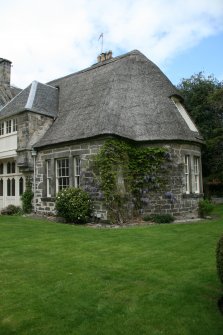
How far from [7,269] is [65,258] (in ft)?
4.59

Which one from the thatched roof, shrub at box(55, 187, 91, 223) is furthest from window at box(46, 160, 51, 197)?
shrub at box(55, 187, 91, 223)

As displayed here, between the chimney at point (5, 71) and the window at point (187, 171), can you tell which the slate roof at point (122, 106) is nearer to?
the window at point (187, 171)

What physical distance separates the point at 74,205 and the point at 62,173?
2.76 m

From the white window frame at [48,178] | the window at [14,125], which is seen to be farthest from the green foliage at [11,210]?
the window at [14,125]

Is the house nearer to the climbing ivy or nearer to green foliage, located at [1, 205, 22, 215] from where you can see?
the climbing ivy

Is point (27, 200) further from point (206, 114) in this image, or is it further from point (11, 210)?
point (206, 114)

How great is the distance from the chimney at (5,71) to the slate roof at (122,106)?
19.7 ft

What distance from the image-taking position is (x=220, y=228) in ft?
39.5

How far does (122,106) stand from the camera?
16.0 metres

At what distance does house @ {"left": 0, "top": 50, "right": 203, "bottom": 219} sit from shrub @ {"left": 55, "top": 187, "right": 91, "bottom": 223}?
0.45 meters

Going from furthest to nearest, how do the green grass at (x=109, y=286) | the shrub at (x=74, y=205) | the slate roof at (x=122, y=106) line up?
1. the slate roof at (x=122, y=106)
2. the shrub at (x=74, y=205)
3. the green grass at (x=109, y=286)

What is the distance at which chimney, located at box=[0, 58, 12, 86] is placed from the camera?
23219 millimetres

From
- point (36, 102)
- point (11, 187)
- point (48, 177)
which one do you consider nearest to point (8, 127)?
point (36, 102)

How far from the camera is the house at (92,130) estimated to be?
14.9m
